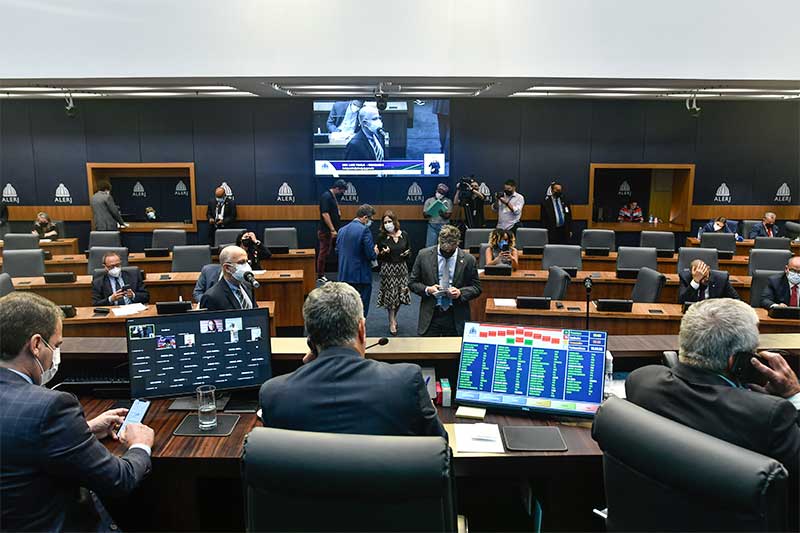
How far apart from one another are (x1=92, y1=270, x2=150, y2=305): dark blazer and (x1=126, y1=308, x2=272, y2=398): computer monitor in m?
3.42

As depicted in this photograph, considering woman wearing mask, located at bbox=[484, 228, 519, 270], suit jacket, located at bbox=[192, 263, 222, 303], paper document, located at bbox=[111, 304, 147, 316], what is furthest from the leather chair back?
woman wearing mask, located at bbox=[484, 228, 519, 270]

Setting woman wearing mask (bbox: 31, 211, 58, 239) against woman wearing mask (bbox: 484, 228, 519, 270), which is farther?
woman wearing mask (bbox: 31, 211, 58, 239)

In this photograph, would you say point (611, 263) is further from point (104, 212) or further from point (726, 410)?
point (104, 212)

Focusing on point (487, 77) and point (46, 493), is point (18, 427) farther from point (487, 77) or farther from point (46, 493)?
point (487, 77)

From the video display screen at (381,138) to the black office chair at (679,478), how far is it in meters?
8.76

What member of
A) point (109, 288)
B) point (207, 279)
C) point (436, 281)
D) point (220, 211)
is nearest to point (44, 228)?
point (220, 211)

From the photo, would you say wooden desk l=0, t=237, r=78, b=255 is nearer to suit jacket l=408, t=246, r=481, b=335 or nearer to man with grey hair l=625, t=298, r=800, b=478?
suit jacket l=408, t=246, r=481, b=335

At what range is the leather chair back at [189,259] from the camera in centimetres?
692

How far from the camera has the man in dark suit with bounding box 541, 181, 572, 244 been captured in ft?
32.9

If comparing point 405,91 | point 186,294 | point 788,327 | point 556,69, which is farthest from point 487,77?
point 186,294

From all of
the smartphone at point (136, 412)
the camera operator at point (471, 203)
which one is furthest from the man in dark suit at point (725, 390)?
the camera operator at point (471, 203)

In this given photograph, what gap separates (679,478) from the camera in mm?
1416

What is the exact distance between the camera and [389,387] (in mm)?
1645

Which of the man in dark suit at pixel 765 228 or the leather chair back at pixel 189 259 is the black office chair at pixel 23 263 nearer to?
the leather chair back at pixel 189 259
